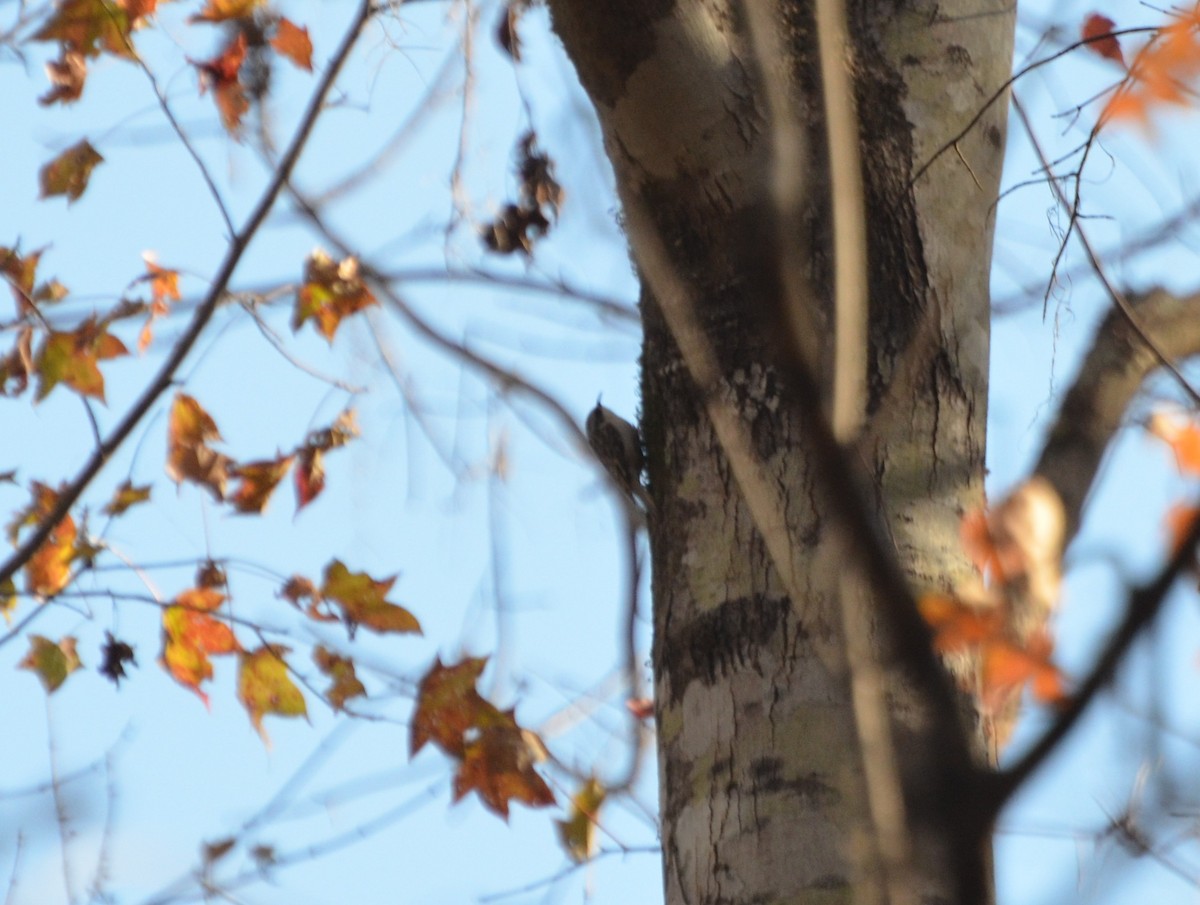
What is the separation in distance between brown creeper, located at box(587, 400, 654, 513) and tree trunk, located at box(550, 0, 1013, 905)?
3.7 inches

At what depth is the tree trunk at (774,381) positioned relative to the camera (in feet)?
5.15

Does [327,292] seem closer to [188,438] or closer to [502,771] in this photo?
[188,438]

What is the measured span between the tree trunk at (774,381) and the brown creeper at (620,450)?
9cm

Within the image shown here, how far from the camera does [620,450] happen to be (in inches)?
86.1

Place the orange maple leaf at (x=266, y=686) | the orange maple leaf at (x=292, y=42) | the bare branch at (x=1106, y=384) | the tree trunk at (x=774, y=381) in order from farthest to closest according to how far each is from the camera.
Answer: the orange maple leaf at (x=292, y=42), the orange maple leaf at (x=266, y=686), the bare branch at (x=1106, y=384), the tree trunk at (x=774, y=381)

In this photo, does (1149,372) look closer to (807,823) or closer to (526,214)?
(807,823)

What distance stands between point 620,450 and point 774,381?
0.42 metres

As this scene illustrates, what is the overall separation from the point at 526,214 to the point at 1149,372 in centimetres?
159

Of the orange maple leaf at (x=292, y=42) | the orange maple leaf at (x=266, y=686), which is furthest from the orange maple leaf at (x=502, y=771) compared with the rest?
the orange maple leaf at (x=292, y=42)

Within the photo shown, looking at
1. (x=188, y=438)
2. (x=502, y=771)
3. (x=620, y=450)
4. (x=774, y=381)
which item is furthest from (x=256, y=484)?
(x=774, y=381)

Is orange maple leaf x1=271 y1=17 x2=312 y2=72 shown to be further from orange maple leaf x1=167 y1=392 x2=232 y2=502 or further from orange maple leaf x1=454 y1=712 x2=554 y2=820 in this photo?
orange maple leaf x1=454 y1=712 x2=554 y2=820

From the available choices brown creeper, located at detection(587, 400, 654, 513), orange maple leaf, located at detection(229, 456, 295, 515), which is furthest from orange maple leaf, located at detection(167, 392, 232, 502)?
brown creeper, located at detection(587, 400, 654, 513)

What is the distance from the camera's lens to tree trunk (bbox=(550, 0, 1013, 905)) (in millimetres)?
1569

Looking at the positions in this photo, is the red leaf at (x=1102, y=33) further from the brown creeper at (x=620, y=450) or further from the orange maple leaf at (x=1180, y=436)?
the brown creeper at (x=620, y=450)
